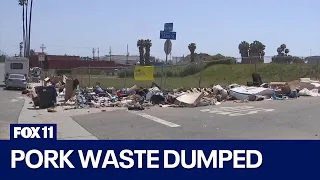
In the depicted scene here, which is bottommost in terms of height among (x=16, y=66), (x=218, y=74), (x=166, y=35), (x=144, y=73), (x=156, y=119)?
(x=156, y=119)

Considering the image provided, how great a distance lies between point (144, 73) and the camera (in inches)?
938

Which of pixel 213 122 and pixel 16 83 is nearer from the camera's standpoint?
pixel 213 122

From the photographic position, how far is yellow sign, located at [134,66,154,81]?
77.2ft

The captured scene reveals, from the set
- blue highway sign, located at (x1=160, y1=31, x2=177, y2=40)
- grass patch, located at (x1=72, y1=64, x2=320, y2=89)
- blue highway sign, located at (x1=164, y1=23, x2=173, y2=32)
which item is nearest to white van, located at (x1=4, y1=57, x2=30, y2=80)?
grass patch, located at (x1=72, y1=64, x2=320, y2=89)

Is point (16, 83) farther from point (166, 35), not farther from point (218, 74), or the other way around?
point (218, 74)

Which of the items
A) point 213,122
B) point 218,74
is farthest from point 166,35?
point 218,74

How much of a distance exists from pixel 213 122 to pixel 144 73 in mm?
10568

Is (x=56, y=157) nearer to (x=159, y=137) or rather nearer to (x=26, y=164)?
(x=26, y=164)

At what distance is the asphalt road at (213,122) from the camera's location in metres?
11.4

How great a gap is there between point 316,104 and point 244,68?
85.8ft

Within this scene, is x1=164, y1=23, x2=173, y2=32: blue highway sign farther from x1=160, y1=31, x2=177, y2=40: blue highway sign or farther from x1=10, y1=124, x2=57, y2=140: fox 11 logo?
x1=10, y1=124, x2=57, y2=140: fox 11 logo

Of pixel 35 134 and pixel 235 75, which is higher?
pixel 235 75

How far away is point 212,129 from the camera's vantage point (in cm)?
1234

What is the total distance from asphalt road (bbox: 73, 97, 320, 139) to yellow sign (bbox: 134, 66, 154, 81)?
5.64m
